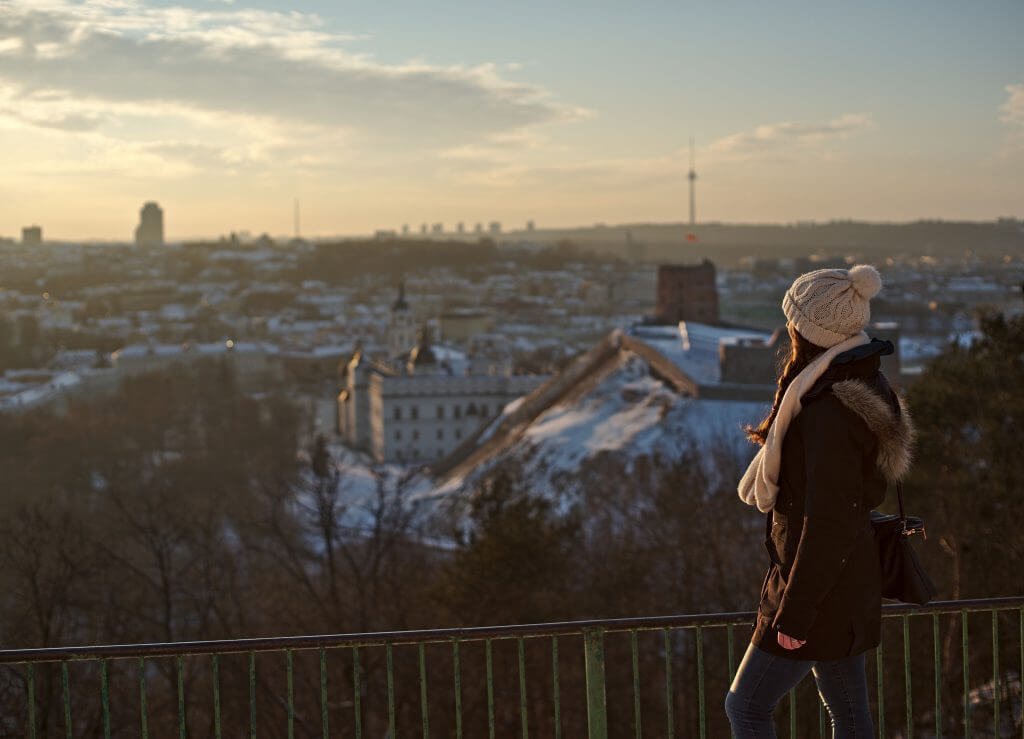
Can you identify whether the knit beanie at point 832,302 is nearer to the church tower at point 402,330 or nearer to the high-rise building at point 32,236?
the church tower at point 402,330

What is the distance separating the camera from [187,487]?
3838 cm

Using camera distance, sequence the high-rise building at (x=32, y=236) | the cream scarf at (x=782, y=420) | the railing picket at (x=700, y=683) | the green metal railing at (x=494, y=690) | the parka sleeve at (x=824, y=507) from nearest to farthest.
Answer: the parka sleeve at (x=824, y=507), the cream scarf at (x=782, y=420), the railing picket at (x=700, y=683), the green metal railing at (x=494, y=690), the high-rise building at (x=32, y=236)

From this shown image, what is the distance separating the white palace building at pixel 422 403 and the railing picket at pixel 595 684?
49327 mm

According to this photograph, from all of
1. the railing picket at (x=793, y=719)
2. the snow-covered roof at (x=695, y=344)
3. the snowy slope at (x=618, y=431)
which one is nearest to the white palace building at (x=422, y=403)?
the snow-covered roof at (x=695, y=344)

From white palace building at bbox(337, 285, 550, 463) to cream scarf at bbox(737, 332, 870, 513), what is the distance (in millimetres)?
50451

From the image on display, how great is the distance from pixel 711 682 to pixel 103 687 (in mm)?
12187

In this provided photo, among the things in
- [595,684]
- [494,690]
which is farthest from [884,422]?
[494,690]

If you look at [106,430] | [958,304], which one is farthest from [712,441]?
[958,304]

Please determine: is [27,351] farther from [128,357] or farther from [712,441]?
[712,441]

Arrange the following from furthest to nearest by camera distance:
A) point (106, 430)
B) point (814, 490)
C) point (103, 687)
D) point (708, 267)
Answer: point (708, 267), point (106, 430), point (103, 687), point (814, 490)

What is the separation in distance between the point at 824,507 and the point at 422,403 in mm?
51909

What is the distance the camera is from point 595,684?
481cm

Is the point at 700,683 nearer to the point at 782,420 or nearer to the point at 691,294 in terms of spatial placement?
the point at 782,420

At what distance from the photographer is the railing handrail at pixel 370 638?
4.43 m
